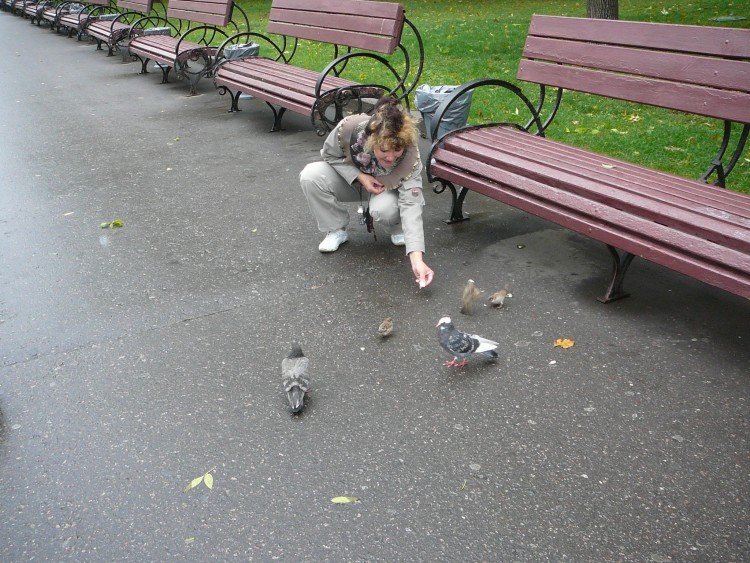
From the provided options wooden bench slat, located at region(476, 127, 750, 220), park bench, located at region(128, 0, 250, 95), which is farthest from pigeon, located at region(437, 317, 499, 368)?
park bench, located at region(128, 0, 250, 95)

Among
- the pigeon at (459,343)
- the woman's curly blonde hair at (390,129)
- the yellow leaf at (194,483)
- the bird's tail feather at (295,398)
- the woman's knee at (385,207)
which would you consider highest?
the woman's curly blonde hair at (390,129)

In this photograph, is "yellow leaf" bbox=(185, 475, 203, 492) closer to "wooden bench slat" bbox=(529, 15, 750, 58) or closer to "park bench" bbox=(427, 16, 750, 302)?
"park bench" bbox=(427, 16, 750, 302)

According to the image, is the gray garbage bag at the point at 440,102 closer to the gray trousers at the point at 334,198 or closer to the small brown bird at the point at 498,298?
the gray trousers at the point at 334,198

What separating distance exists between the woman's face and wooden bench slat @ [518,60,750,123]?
1.72 meters

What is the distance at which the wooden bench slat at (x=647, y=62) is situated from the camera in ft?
13.0

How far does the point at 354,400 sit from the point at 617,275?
163 cm

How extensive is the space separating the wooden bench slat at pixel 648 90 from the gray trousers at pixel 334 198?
1686 millimetres

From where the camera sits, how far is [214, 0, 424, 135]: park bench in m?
6.48

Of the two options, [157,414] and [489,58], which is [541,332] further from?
[489,58]

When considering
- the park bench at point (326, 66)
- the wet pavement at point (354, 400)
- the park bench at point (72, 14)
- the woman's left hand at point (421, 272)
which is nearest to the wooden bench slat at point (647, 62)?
the wet pavement at point (354, 400)

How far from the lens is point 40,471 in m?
2.82

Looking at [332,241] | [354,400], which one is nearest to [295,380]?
[354,400]

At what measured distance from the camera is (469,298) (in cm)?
375

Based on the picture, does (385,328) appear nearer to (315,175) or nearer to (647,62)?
(315,175)
